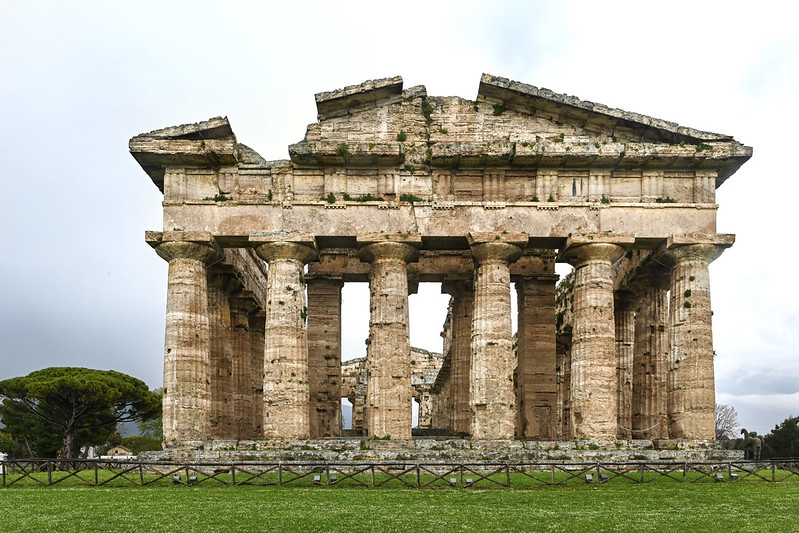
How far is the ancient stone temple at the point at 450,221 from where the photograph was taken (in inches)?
918

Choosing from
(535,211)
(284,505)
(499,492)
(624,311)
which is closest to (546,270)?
(624,311)

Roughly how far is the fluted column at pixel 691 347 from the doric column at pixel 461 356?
7.72 meters

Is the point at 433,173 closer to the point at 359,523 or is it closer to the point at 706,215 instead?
the point at 706,215

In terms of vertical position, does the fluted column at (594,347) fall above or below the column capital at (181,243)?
below

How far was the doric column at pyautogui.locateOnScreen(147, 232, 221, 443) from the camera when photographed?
2308 centimetres

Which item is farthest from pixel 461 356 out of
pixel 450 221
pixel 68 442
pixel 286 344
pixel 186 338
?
pixel 68 442

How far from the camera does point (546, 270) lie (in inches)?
1160

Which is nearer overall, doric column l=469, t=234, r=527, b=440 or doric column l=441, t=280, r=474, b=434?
doric column l=469, t=234, r=527, b=440

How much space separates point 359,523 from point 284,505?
2.68 m

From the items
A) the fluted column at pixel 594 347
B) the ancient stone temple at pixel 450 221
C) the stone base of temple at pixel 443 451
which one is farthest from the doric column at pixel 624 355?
the stone base of temple at pixel 443 451

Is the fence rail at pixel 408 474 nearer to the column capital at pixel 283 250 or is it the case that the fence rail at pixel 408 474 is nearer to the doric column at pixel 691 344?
the doric column at pixel 691 344

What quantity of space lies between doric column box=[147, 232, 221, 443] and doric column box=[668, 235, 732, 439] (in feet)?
46.9

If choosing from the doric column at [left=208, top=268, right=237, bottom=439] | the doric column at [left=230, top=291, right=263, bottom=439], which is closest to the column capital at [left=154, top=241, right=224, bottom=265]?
the doric column at [left=208, top=268, right=237, bottom=439]

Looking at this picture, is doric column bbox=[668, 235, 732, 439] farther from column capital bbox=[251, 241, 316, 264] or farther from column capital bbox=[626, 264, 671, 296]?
column capital bbox=[251, 241, 316, 264]
